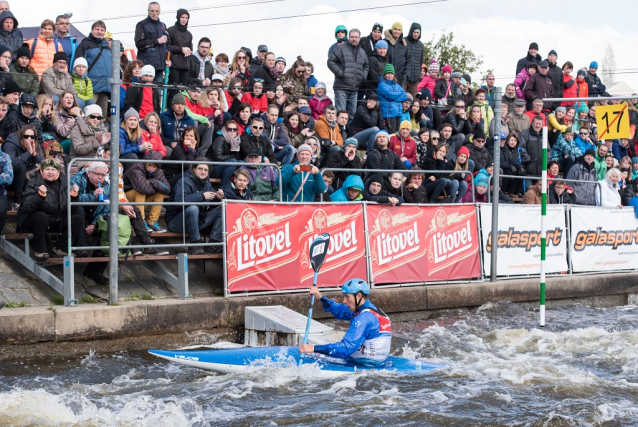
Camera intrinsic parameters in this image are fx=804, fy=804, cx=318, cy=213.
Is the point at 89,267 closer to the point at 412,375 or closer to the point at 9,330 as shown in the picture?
the point at 9,330

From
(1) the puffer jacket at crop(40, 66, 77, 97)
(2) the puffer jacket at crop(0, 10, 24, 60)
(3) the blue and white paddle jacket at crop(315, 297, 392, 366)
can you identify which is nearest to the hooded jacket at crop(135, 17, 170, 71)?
(1) the puffer jacket at crop(40, 66, 77, 97)

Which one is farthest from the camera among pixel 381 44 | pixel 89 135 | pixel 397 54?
pixel 397 54

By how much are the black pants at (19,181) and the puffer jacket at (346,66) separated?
760 cm

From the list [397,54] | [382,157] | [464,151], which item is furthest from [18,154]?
[397,54]

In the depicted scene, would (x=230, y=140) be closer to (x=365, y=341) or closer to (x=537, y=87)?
(x=365, y=341)

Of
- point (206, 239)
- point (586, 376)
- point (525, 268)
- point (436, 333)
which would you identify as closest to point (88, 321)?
point (206, 239)

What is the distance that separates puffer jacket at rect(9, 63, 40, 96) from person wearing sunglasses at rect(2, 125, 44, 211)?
5.25ft

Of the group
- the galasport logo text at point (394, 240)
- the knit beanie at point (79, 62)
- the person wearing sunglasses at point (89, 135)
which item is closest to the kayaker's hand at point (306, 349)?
the galasport logo text at point (394, 240)

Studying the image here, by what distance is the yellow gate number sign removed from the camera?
1622cm

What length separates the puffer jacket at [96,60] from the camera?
1419 cm

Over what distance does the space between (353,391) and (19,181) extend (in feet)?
18.6

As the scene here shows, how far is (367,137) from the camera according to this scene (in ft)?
54.2

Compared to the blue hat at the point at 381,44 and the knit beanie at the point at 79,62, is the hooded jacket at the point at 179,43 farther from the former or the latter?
the blue hat at the point at 381,44

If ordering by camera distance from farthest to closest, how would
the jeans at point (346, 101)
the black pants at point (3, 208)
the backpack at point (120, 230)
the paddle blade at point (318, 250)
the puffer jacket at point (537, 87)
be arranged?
the puffer jacket at point (537, 87), the jeans at point (346, 101), the backpack at point (120, 230), the paddle blade at point (318, 250), the black pants at point (3, 208)
